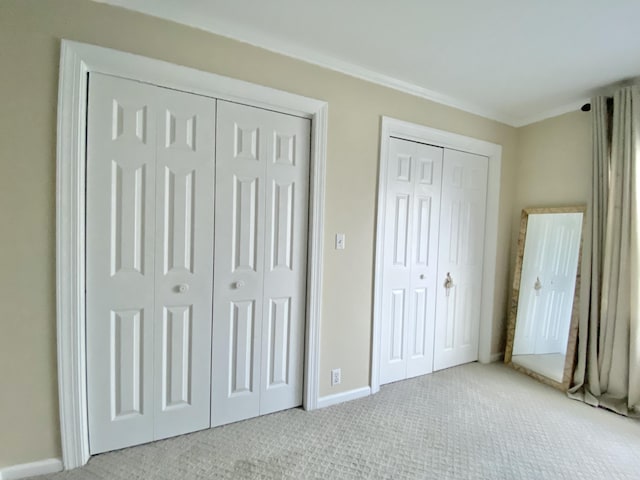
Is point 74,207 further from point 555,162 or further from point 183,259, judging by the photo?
point 555,162

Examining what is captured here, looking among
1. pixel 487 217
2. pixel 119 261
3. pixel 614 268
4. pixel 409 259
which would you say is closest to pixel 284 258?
pixel 119 261

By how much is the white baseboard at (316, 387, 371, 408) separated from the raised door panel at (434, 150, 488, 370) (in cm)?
85

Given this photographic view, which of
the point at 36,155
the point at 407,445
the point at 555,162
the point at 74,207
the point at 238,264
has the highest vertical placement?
the point at 555,162

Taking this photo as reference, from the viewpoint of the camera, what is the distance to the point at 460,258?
2709 mm

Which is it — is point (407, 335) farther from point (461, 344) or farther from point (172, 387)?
point (172, 387)

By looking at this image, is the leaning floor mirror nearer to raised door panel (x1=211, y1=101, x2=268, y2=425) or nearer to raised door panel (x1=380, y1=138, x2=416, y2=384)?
raised door panel (x1=380, y1=138, x2=416, y2=384)

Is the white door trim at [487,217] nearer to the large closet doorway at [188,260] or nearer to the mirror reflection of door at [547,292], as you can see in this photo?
the mirror reflection of door at [547,292]

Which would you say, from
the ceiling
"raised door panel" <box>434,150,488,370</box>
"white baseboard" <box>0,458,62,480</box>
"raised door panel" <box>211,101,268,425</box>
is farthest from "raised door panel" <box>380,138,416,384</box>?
"white baseboard" <box>0,458,62,480</box>

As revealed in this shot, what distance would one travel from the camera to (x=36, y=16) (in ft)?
4.33

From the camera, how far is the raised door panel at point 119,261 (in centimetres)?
149

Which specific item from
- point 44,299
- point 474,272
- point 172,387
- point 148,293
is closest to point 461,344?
point 474,272

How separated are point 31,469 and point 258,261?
1501mm

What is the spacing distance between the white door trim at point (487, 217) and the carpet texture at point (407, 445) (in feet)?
1.52

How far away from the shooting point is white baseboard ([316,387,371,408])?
2038mm
